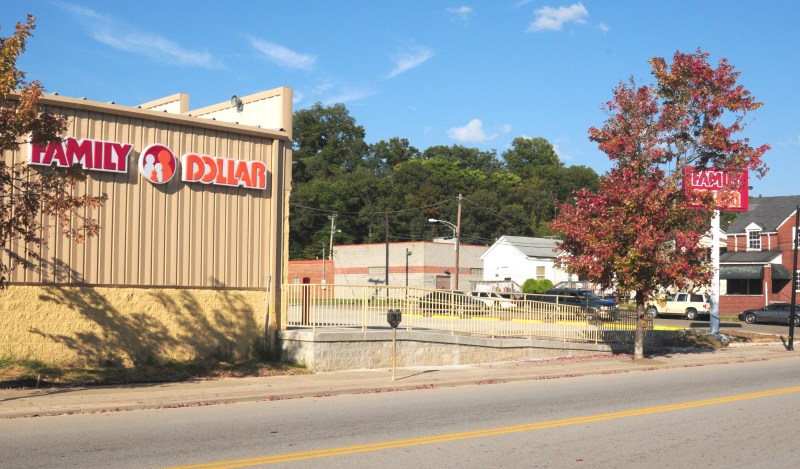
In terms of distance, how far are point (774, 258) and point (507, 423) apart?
50834 millimetres

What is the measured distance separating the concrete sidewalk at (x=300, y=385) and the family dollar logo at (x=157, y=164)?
14.4 ft

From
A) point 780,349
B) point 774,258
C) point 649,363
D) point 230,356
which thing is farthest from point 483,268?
point 230,356

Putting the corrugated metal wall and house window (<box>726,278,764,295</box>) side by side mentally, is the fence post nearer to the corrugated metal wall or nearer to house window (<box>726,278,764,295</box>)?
the corrugated metal wall

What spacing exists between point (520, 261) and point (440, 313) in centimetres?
4891

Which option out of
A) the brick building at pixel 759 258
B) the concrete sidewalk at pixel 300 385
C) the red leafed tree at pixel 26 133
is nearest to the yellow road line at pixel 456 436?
the concrete sidewalk at pixel 300 385

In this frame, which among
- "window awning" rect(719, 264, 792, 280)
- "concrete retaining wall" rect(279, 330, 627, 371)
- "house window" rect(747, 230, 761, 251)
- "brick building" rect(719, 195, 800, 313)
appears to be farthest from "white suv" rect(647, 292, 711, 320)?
"concrete retaining wall" rect(279, 330, 627, 371)

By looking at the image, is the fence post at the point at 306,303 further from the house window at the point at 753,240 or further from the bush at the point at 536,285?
the house window at the point at 753,240

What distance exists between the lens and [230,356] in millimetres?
17672

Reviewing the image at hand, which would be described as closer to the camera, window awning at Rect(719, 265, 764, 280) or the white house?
window awning at Rect(719, 265, 764, 280)

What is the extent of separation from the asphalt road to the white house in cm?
5277

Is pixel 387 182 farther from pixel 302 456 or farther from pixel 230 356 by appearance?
pixel 302 456

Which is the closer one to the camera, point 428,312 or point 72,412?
point 72,412

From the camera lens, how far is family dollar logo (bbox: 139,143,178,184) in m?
16.5

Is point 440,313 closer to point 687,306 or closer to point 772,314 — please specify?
point 772,314
